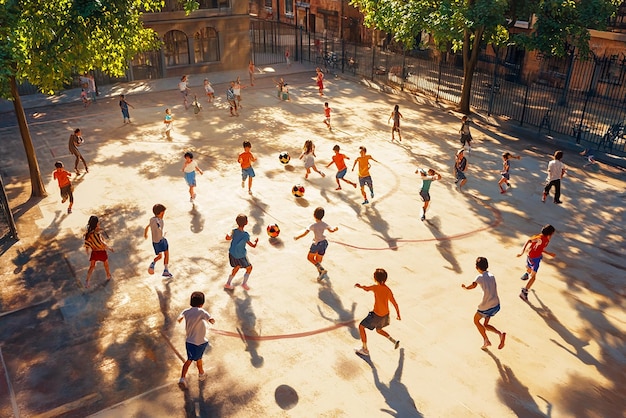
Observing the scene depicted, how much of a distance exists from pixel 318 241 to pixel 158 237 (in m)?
3.56

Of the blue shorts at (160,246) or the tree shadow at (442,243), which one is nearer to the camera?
the blue shorts at (160,246)

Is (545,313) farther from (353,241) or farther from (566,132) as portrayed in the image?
(566,132)

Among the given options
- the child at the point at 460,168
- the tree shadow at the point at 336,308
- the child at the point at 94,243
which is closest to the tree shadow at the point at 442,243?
the child at the point at 460,168

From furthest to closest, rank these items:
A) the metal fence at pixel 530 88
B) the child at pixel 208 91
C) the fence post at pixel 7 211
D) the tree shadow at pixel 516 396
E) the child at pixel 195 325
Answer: the child at pixel 208 91 < the metal fence at pixel 530 88 < the fence post at pixel 7 211 < the tree shadow at pixel 516 396 < the child at pixel 195 325

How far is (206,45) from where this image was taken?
34.9 m

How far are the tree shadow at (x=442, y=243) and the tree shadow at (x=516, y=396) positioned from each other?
351 centimetres

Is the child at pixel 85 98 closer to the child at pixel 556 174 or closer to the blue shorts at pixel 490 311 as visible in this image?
the child at pixel 556 174

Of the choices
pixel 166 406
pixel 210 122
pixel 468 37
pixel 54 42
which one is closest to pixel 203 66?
pixel 210 122

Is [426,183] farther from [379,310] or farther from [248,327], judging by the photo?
[248,327]

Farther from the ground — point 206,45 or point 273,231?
point 206,45

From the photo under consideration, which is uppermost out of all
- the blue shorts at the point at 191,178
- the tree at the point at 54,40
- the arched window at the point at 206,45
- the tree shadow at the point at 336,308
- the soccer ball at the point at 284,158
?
the tree at the point at 54,40

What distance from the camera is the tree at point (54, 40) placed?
13.3 meters

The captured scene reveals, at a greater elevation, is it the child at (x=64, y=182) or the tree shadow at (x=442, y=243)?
the child at (x=64, y=182)

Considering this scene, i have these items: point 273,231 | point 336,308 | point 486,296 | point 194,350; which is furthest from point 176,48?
point 486,296
